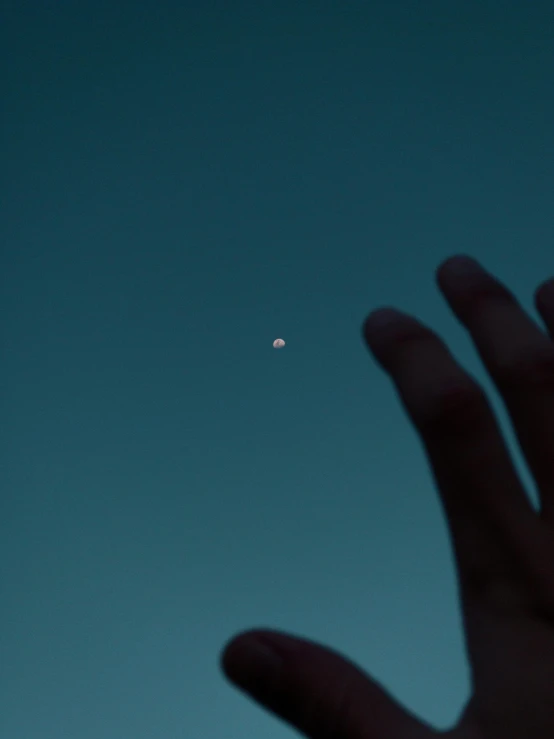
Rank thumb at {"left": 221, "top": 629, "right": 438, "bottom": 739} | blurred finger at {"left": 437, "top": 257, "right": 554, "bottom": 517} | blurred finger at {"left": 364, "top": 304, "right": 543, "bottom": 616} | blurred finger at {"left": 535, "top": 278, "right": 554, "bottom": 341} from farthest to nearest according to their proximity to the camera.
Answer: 1. blurred finger at {"left": 535, "top": 278, "right": 554, "bottom": 341}
2. blurred finger at {"left": 437, "top": 257, "right": 554, "bottom": 517}
3. blurred finger at {"left": 364, "top": 304, "right": 543, "bottom": 616}
4. thumb at {"left": 221, "top": 629, "right": 438, "bottom": 739}

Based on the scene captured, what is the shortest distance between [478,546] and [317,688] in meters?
0.52

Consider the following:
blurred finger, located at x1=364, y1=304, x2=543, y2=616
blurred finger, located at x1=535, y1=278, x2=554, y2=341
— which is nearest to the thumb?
blurred finger, located at x1=364, y1=304, x2=543, y2=616

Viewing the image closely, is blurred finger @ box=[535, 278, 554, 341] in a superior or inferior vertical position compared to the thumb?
superior

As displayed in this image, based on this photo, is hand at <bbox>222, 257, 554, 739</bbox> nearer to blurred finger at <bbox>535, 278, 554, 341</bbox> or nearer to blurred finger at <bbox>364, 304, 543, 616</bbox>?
blurred finger at <bbox>364, 304, 543, 616</bbox>

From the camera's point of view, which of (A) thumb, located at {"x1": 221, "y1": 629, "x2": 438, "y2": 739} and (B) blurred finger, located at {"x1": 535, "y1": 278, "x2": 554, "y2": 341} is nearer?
(A) thumb, located at {"x1": 221, "y1": 629, "x2": 438, "y2": 739}

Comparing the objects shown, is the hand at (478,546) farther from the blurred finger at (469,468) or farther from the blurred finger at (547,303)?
the blurred finger at (547,303)

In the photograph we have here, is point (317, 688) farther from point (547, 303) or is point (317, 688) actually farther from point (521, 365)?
point (547, 303)

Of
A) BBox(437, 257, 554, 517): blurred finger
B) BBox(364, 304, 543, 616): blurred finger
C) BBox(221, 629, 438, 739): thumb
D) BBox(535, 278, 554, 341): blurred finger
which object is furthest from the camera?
BBox(535, 278, 554, 341): blurred finger

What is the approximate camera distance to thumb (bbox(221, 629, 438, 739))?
4.64 feet

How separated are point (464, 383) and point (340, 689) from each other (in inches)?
30.8

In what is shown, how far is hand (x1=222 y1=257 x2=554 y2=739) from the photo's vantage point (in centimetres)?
144

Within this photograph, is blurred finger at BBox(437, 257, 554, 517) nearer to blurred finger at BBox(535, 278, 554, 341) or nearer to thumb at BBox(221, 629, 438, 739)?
blurred finger at BBox(535, 278, 554, 341)

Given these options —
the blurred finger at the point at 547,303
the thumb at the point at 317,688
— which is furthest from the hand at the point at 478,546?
the blurred finger at the point at 547,303

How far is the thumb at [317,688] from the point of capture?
141 cm
